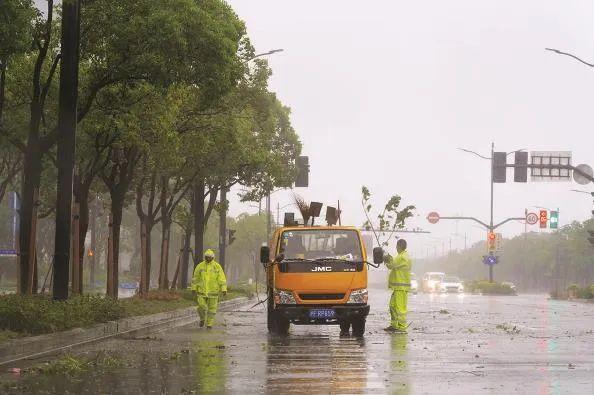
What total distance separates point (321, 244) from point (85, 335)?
5030mm

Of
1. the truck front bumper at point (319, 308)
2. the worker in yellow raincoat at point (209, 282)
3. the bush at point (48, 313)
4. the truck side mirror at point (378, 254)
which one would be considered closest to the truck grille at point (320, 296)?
the truck front bumper at point (319, 308)

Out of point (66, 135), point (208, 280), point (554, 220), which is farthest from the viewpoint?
point (554, 220)

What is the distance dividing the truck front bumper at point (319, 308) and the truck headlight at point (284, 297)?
0.29ft

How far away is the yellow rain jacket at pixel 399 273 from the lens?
21141 mm

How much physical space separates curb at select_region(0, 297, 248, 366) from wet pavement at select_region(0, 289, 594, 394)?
462mm

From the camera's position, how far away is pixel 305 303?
20125mm

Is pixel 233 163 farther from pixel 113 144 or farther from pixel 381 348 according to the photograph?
pixel 381 348

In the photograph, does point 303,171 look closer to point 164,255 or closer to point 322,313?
point 164,255

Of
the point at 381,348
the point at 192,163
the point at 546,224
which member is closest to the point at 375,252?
the point at 381,348

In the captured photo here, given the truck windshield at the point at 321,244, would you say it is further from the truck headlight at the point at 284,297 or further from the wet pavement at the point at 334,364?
the wet pavement at the point at 334,364

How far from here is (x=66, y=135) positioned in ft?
64.1

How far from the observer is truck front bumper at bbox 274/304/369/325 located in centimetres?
2008

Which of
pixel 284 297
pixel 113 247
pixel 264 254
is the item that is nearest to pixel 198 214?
pixel 113 247

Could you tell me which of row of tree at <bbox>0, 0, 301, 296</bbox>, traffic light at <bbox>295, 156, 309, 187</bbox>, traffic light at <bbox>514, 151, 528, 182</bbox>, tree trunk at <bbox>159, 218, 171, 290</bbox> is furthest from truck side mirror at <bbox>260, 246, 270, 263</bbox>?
traffic light at <bbox>514, 151, 528, 182</bbox>
